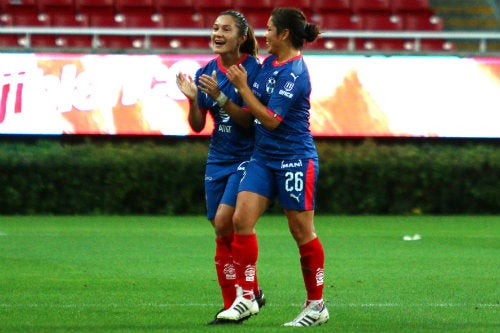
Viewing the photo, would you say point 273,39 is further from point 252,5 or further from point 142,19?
point 252,5

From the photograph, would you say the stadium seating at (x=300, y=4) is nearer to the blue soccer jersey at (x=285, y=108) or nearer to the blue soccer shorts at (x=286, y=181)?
the blue soccer jersey at (x=285, y=108)

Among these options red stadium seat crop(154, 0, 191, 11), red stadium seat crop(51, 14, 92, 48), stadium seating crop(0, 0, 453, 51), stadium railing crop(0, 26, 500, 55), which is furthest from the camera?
red stadium seat crop(154, 0, 191, 11)

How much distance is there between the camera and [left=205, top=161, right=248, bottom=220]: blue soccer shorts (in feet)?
27.2

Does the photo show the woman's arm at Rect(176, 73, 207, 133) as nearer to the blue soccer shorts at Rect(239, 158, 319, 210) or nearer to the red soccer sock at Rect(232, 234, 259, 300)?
the blue soccer shorts at Rect(239, 158, 319, 210)

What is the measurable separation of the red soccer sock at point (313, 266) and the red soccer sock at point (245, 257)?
33 cm

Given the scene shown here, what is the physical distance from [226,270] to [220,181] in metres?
0.62

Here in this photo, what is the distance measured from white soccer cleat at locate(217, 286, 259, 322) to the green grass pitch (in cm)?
9

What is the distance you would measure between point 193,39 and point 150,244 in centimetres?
888

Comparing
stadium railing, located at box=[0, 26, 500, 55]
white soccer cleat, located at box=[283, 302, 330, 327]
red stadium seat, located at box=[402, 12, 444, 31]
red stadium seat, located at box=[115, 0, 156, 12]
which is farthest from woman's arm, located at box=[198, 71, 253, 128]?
red stadium seat, located at box=[402, 12, 444, 31]

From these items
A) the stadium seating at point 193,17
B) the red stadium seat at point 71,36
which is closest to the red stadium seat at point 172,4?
the stadium seating at point 193,17

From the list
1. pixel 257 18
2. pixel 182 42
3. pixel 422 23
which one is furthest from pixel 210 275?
pixel 422 23

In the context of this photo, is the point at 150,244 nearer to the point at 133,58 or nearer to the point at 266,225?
the point at 266,225

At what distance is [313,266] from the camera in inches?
317

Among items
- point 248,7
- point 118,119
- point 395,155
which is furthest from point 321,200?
point 248,7
